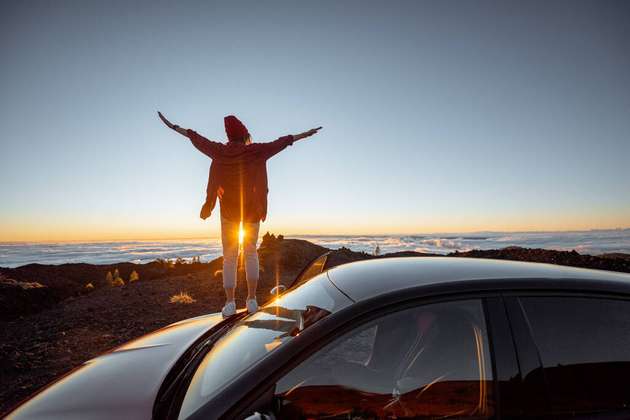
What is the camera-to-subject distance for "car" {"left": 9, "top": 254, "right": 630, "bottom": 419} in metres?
1.28

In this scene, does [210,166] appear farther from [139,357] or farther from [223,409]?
[223,409]

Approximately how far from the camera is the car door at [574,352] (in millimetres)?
1341

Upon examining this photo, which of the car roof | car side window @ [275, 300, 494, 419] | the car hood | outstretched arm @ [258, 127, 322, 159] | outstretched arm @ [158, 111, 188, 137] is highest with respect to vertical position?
outstretched arm @ [158, 111, 188, 137]

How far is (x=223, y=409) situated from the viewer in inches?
45.4

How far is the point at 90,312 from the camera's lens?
20.2ft

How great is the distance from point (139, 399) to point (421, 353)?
3.95ft

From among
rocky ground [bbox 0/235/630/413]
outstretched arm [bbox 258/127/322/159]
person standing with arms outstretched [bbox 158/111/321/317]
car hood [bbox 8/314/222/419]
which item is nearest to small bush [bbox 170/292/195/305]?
rocky ground [bbox 0/235/630/413]

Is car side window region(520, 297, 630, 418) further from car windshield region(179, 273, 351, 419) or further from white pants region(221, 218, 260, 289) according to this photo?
white pants region(221, 218, 260, 289)

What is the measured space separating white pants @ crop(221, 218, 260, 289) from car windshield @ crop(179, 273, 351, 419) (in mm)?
2017

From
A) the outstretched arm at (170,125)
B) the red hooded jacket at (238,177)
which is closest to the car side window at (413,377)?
the red hooded jacket at (238,177)

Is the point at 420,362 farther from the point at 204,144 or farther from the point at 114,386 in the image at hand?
the point at 204,144

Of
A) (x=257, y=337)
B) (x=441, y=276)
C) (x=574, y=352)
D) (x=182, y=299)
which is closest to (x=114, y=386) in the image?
(x=257, y=337)

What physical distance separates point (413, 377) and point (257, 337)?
69 centimetres

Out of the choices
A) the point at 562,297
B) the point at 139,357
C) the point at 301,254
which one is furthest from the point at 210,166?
the point at 301,254
